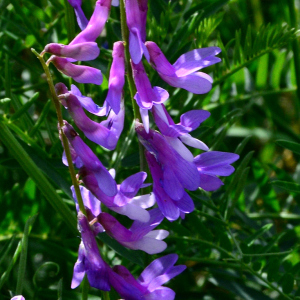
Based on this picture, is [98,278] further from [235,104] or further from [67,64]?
[235,104]

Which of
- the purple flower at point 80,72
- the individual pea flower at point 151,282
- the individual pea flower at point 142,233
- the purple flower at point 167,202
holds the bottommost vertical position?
the individual pea flower at point 151,282

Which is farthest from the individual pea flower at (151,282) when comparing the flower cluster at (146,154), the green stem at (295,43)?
the green stem at (295,43)

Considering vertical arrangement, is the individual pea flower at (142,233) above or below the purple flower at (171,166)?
below

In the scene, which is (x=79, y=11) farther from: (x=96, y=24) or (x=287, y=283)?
(x=287, y=283)

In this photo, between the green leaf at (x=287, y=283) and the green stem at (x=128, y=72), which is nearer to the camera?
the green stem at (x=128, y=72)

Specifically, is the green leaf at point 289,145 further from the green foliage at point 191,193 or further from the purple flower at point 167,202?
the purple flower at point 167,202

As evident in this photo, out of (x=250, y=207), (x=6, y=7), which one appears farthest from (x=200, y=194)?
(x=6, y=7)

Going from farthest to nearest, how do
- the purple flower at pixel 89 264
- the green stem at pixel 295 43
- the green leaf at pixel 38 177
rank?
the green stem at pixel 295 43 → the green leaf at pixel 38 177 → the purple flower at pixel 89 264

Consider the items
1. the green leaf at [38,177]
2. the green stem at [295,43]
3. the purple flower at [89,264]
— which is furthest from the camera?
the green stem at [295,43]
